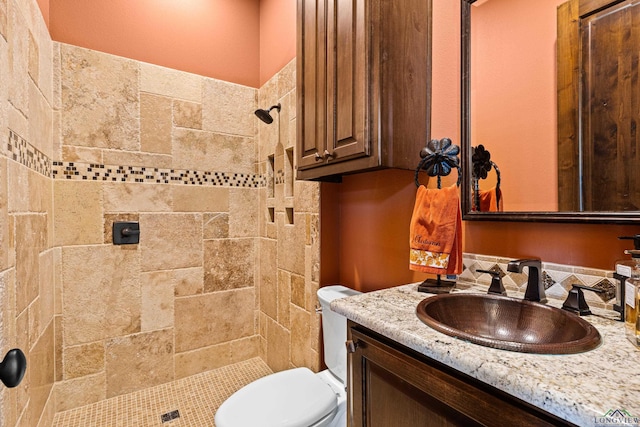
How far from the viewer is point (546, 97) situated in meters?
0.99

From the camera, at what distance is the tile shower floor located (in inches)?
68.4

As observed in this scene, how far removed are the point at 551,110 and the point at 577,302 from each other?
0.59 metres

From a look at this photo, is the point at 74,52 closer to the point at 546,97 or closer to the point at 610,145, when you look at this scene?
the point at 546,97

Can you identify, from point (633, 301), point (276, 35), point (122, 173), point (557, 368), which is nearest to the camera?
point (557, 368)

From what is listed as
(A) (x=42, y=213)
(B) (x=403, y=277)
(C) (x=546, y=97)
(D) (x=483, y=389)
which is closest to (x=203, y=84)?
(A) (x=42, y=213)

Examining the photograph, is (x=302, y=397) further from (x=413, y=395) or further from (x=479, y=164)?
(x=479, y=164)

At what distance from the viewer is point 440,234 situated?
1079 mm

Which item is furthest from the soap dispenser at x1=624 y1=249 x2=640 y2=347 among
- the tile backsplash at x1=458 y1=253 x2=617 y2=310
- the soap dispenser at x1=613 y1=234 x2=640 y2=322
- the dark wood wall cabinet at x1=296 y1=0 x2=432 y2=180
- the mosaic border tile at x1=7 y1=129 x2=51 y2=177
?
the mosaic border tile at x1=7 y1=129 x2=51 y2=177

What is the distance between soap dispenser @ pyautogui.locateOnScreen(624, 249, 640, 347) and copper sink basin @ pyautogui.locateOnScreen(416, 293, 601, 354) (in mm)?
66

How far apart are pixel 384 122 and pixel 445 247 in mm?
510

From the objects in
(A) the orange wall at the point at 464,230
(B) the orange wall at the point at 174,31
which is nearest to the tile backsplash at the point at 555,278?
(A) the orange wall at the point at 464,230

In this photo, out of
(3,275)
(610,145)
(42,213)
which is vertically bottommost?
(3,275)

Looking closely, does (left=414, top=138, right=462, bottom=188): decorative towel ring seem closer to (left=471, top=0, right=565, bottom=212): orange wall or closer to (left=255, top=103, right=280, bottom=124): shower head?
(left=471, top=0, right=565, bottom=212): orange wall

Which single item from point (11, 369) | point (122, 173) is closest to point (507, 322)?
point (11, 369)
